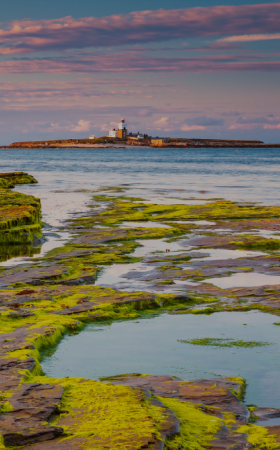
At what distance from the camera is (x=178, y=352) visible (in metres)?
6.36

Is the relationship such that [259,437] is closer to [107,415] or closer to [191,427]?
[191,427]

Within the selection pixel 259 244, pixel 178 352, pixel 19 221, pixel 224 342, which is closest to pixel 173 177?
pixel 19 221

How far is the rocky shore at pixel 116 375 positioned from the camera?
3.95 metres

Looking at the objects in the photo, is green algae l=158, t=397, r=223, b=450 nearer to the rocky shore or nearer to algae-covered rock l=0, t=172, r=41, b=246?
the rocky shore

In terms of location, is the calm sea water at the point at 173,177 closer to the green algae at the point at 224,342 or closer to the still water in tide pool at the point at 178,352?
the still water in tide pool at the point at 178,352

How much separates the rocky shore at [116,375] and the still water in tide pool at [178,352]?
0.23m

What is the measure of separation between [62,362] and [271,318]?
331 centimetres

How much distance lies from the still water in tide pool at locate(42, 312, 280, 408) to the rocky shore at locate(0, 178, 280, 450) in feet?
0.76

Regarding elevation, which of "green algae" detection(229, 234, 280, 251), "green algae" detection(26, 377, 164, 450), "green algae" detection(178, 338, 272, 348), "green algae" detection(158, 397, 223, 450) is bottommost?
"green algae" detection(178, 338, 272, 348)

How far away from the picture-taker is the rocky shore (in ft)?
13.0

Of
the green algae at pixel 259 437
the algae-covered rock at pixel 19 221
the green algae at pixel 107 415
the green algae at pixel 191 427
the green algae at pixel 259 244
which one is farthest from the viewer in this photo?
the algae-covered rock at pixel 19 221

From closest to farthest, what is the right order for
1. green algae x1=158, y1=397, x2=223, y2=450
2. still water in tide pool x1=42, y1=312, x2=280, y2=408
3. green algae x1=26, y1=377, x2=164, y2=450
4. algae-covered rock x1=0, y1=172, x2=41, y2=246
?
green algae x1=26, y1=377, x2=164, y2=450, green algae x1=158, y1=397, x2=223, y2=450, still water in tide pool x1=42, y1=312, x2=280, y2=408, algae-covered rock x1=0, y1=172, x2=41, y2=246

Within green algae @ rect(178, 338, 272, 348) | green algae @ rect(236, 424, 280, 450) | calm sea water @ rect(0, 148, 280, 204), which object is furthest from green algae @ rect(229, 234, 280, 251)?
calm sea water @ rect(0, 148, 280, 204)

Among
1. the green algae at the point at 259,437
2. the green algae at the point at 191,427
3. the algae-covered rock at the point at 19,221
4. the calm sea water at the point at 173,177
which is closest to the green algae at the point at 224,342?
the green algae at the point at 191,427
